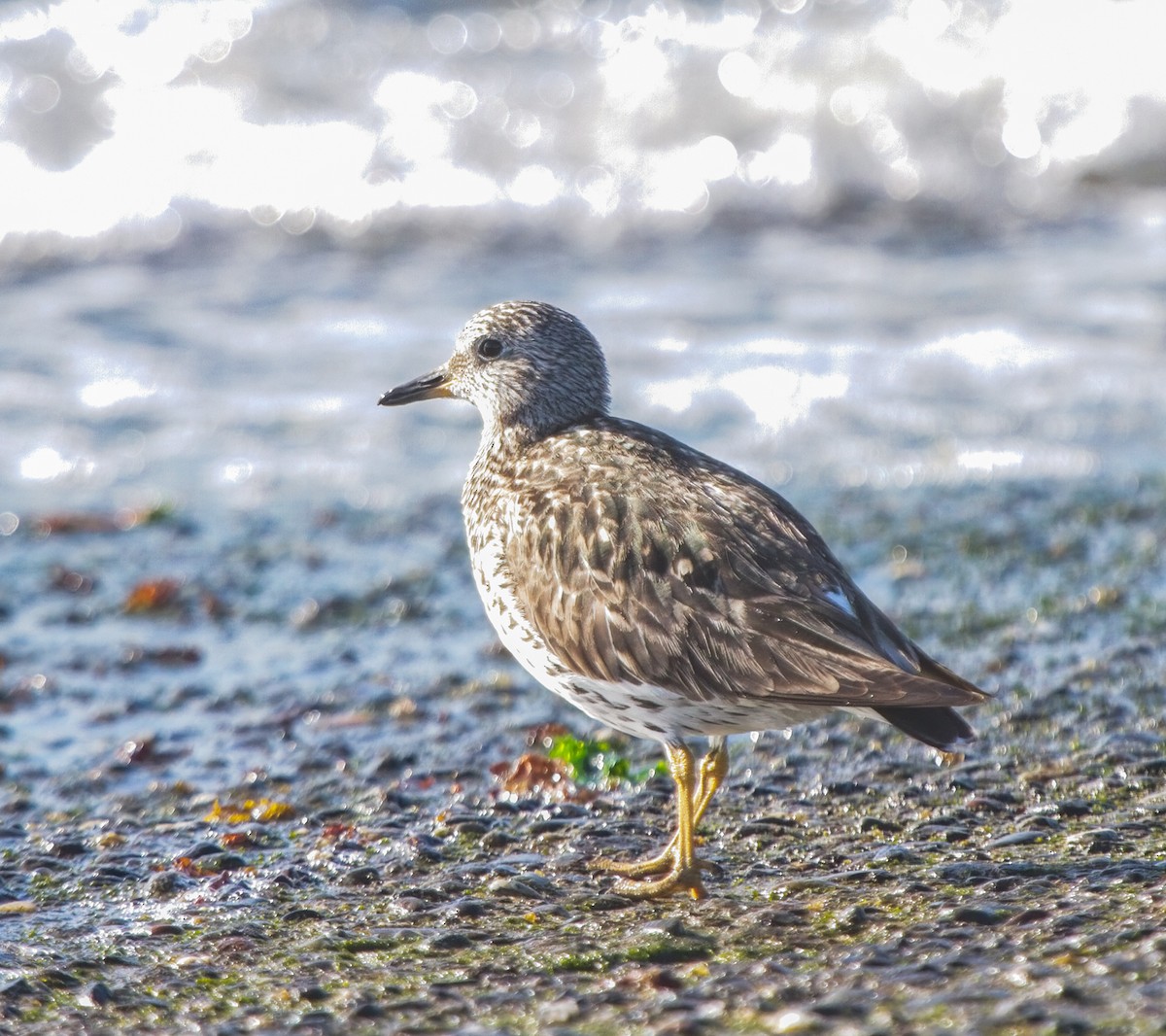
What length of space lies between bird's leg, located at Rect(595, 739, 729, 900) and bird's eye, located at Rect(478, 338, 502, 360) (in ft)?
5.58

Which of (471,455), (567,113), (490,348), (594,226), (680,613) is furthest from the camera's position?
(567,113)

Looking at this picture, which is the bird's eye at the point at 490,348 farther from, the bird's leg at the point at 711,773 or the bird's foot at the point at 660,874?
the bird's foot at the point at 660,874

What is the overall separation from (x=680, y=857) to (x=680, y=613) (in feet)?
2.27

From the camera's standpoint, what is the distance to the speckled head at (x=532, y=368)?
5637 mm

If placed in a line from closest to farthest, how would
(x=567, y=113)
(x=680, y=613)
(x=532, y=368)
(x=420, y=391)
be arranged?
1. (x=680, y=613)
2. (x=532, y=368)
3. (x=420, y=391)
4. (x=567, y=113)

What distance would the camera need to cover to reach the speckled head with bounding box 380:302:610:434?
222 inches

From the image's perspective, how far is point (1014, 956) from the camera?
373cm

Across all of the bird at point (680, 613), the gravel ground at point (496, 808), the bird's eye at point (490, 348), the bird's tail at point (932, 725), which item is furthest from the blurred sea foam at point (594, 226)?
the bird's tail at point (932, 725)

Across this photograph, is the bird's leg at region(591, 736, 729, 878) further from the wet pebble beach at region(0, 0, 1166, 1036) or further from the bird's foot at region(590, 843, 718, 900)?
the wet pebble beach at region(0, 0, 1166, 1036)

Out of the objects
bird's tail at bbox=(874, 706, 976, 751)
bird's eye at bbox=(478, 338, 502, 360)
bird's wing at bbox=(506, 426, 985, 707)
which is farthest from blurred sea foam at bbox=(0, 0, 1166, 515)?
bird's tail at bbox=(874, 706, 976, 751)

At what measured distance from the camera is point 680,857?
15.1 feet

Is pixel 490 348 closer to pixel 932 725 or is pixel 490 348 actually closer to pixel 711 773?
A: pixel 711 773

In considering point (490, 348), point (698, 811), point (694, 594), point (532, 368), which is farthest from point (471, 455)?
point (694, 594)

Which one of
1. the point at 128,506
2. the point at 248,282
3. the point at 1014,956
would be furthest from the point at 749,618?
the point at 248,282
